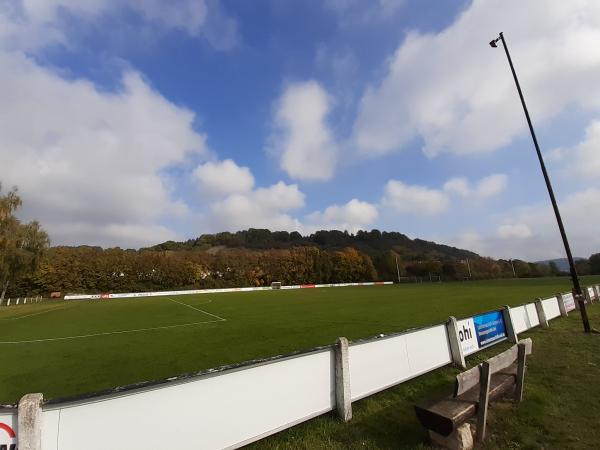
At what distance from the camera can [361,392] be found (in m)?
6.18

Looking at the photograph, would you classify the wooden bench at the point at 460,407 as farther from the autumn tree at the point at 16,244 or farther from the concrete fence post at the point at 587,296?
the autumn tree at the point at 16,244

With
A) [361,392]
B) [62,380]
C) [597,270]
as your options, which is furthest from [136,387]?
[597,270]

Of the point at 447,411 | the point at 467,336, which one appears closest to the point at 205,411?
the point at 447,411

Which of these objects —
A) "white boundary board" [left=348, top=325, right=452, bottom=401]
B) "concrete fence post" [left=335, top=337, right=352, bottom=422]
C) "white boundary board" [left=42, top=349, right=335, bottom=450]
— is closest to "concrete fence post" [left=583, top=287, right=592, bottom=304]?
"white boundary board" [left=348, top=325, right=452, bottom=401]

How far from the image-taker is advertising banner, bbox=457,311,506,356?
9094 mm

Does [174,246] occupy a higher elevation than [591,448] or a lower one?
higher

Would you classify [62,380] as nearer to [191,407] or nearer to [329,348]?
[191,407]

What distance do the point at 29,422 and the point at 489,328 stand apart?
1077 cm

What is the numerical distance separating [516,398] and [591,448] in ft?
5.01

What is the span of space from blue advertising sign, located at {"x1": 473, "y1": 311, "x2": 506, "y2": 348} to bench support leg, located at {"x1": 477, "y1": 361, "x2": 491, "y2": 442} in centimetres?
542

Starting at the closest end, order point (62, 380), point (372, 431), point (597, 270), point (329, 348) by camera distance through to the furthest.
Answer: point (372, 431)
point (329, 348)
point (62, 380)
point (597, 270)

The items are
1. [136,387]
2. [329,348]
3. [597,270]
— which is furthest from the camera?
[597,270]

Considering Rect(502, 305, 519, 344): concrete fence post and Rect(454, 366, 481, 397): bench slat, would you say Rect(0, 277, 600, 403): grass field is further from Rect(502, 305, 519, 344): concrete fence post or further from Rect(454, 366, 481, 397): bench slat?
Rect(454, 366, 481, 397): bench slat

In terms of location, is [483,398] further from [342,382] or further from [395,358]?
[395,358]
